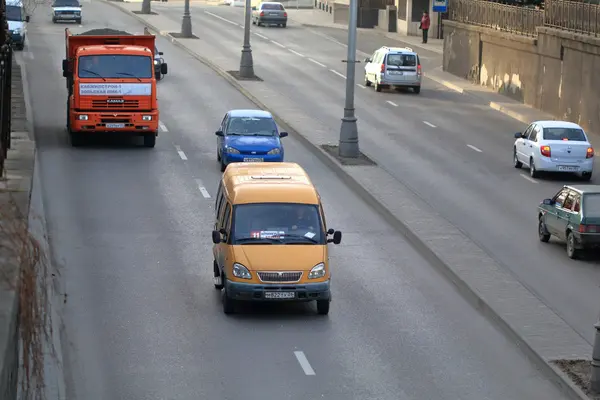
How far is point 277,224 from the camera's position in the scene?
21.8m

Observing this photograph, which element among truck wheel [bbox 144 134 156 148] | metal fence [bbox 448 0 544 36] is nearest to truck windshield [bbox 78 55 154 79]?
truck wheel [bbox 144 134 156 148]

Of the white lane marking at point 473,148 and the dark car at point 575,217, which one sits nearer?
the dark car at point 575,217

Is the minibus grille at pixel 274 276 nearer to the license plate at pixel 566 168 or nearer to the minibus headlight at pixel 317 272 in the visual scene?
the minibus headlight at pixel 317 272

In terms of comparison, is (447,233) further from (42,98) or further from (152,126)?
(42,98)

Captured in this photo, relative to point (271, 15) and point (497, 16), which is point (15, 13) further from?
point (271, 15)

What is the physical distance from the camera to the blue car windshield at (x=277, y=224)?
21.6 meters

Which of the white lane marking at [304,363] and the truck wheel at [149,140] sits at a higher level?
the truck wheel at [149,140]

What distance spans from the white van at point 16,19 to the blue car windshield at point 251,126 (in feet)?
92.9

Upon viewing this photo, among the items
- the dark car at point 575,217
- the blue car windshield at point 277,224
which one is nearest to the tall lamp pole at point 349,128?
the dark car at point 575,217

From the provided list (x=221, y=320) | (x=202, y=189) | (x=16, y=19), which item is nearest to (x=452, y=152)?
(x=202, y=189)

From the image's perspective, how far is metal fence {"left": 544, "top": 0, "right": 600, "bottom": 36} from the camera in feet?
155

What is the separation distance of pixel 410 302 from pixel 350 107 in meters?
15.7

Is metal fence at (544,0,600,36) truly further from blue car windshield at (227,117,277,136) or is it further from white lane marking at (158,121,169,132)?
blue car windshield at (227,117,277,136)

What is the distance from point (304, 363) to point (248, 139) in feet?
53.6
